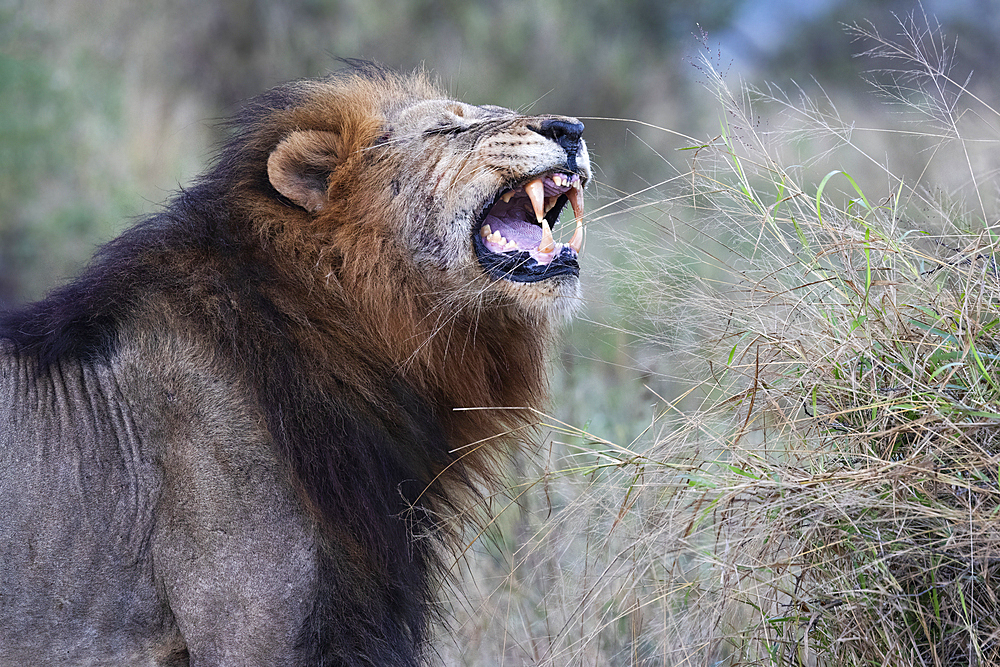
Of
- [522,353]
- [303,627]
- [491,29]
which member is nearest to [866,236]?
[522,353]

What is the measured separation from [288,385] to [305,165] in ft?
2.44

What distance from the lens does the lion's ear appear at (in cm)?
297

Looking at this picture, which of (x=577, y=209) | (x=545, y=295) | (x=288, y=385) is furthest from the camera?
(x=577, y=209)

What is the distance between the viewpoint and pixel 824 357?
242 centimetres

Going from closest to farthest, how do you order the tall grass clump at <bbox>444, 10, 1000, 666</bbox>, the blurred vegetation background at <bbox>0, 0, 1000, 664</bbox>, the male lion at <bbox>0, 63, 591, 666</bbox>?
the tall grass clump at <bbox>444, 10, 1000, 666</bbox> < the male lion at <bbox>0, 63, 591, 666</bbox> < the blurred vegetation background at <bbox>0, 0, 1000, 664</bbox>

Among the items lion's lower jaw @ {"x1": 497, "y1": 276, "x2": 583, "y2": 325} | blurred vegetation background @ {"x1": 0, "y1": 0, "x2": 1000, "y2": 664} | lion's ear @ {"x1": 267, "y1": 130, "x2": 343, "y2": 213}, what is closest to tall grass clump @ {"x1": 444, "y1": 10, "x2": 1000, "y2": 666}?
lion's lower jaw @ {"x1": 497, "y1": 276, "x2": 583, "y2": 325}

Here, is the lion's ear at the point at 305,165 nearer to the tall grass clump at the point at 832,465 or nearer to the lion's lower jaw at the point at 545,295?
the lion's lower jaw at the point at 545,295

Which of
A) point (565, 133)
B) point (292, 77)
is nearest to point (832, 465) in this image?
point (565, 133)

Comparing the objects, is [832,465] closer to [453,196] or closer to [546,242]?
[546,242]

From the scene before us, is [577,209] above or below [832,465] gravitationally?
above

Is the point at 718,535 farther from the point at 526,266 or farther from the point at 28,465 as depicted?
the point at 28,465

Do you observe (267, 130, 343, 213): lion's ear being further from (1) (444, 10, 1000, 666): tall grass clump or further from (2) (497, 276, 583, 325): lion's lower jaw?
(1) (444, 10, 1000, 666): tall grass clump

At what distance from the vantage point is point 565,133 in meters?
2.95

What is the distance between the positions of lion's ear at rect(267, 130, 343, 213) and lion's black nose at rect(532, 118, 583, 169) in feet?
2.21
